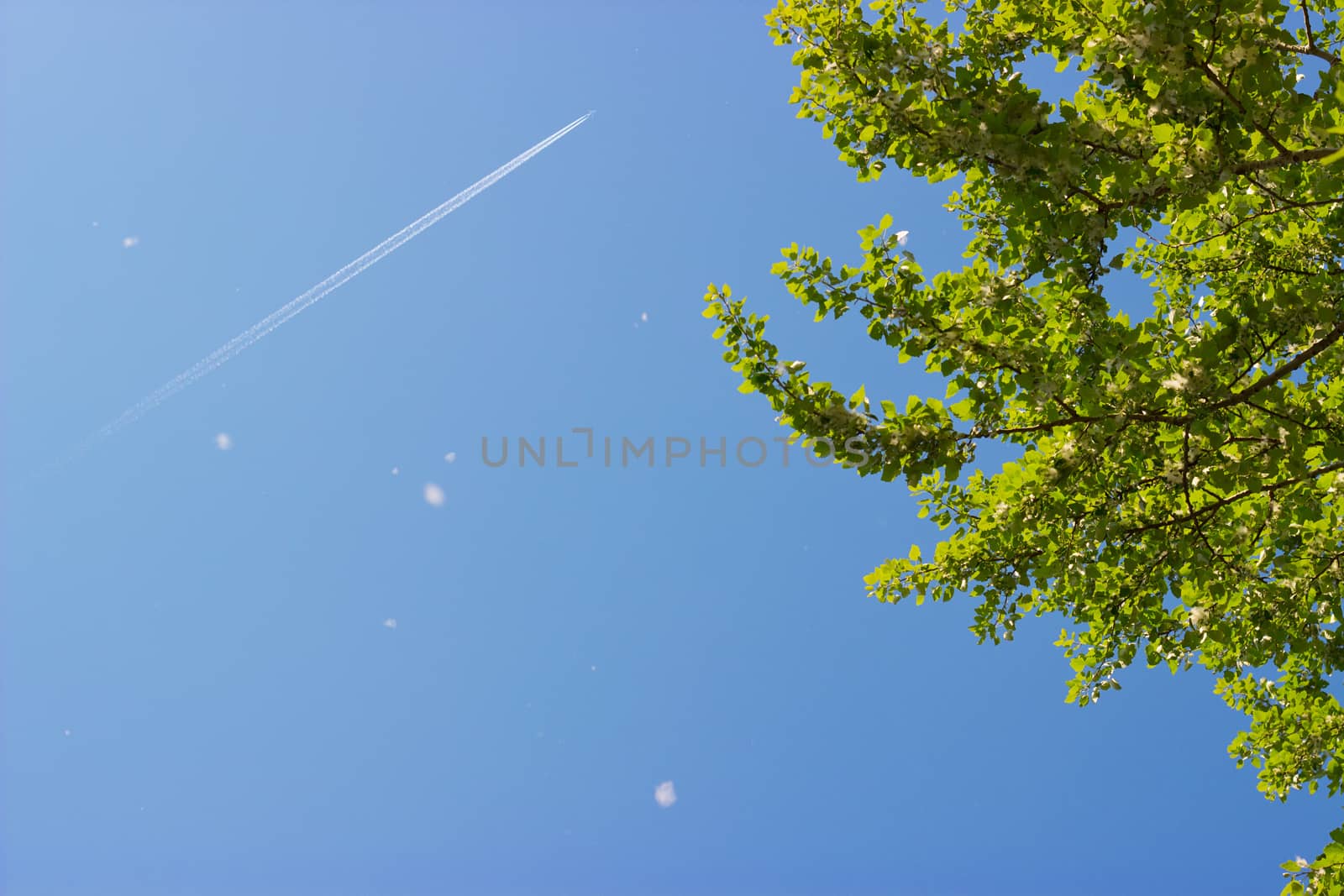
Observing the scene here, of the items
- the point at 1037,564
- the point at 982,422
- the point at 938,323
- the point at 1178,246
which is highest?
the point at 1178,246

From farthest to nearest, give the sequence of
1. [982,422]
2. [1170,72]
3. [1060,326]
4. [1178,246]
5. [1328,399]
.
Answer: [1178,246]
[1328,399]
[1060,326]
[982,422]
[1170,72]

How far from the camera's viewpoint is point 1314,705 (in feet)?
24.8

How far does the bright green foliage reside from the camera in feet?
14.8

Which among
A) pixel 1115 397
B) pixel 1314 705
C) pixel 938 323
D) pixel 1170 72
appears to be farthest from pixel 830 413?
pixel 1314 705

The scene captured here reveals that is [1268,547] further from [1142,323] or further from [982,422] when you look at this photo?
[982,422]

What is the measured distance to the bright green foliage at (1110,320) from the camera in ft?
14.8

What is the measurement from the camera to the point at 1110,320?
5172mm

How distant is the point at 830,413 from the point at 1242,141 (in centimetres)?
262

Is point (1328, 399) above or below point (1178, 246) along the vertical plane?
below

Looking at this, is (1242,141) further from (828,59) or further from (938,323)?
(828,59)

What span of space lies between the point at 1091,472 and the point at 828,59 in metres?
3.10

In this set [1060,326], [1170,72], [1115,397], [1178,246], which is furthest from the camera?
[1178,246]

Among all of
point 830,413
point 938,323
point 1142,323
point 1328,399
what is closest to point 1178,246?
point 1328,399

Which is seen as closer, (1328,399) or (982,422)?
(982,422)
